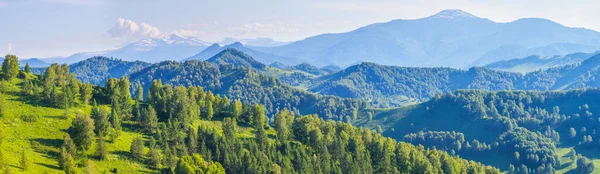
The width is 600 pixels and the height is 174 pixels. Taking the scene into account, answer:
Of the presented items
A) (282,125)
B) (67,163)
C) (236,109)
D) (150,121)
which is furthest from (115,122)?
(282,125)

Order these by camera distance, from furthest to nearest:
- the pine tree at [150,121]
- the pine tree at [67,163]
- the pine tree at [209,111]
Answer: the pine tree at [209,111] < the pine tree at [150,121] < the pine tree at [67,163]

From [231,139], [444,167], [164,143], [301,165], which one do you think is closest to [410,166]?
[444,167]

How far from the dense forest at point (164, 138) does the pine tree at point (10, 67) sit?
1.06 ft

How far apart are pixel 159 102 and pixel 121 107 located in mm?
13718

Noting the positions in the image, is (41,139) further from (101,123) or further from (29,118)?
(101,123)

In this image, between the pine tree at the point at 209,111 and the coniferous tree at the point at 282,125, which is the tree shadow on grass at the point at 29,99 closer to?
the pine tree at the point at 209,111

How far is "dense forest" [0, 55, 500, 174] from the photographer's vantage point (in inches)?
3971

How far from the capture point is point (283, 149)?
466 feet

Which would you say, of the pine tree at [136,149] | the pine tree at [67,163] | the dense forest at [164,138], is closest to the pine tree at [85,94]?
the dense forest at [164,138]

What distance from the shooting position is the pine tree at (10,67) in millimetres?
137125

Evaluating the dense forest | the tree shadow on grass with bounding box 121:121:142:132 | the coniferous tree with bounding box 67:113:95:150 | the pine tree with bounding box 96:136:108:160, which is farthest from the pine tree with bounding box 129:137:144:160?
the tree shadow on grass with bounding box 121:121:142:132

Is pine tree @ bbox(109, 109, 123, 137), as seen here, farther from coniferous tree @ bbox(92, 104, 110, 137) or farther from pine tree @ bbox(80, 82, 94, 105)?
pine tree @ bbox(80, 82, 94, 105)

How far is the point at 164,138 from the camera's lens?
12531 cm

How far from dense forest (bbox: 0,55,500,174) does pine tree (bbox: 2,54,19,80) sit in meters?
0.32
